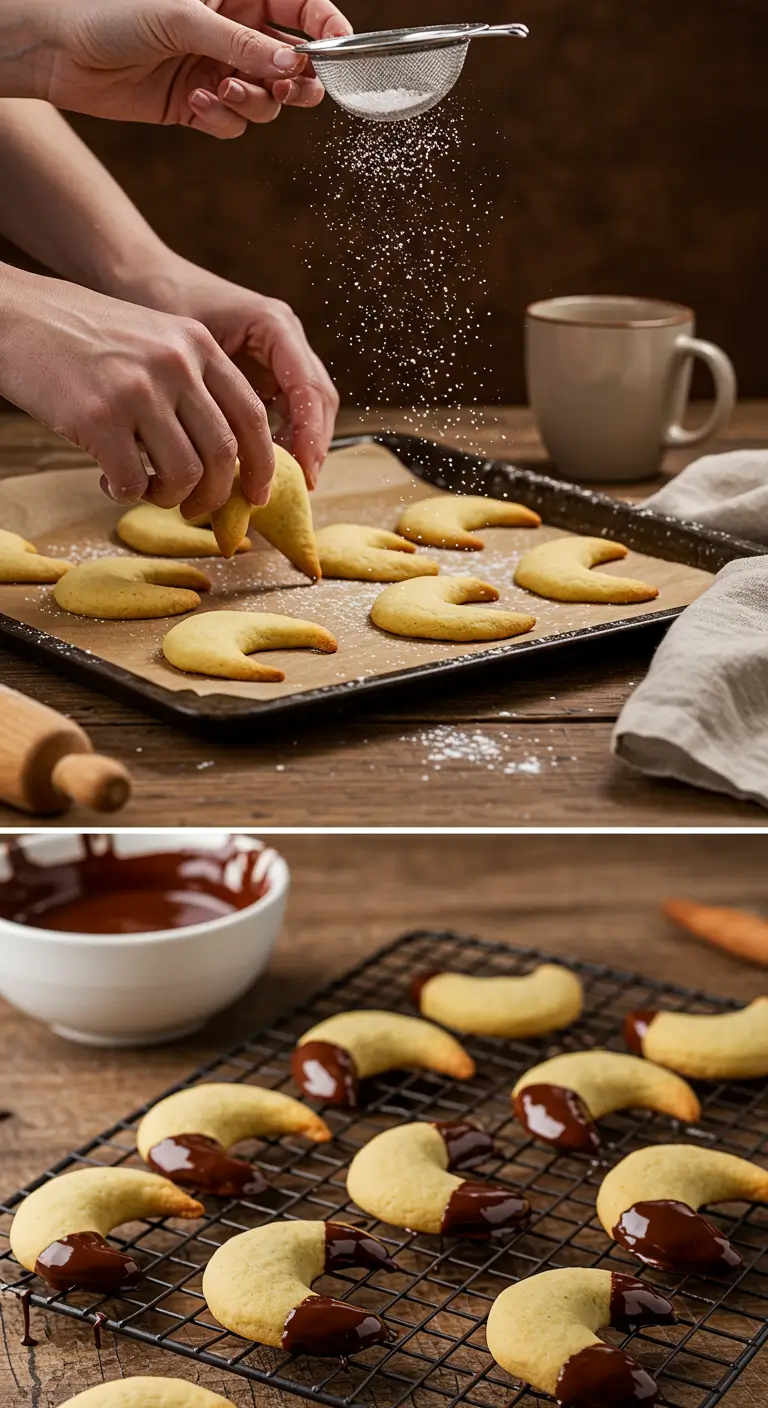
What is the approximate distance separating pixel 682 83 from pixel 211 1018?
89 centimetres

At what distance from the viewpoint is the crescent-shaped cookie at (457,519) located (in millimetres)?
880

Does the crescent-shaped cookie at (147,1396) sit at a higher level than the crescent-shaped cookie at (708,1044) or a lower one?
higher

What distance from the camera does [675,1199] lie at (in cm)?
83

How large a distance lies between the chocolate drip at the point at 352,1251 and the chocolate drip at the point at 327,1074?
17cm

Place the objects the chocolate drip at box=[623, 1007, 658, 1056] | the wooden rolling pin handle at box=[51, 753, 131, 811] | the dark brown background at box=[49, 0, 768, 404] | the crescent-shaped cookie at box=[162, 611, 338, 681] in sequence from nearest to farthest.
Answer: the wooden rolling pin handle at box=[51, 753, 131, 811] < the crescent-shaped cookie at box=[162, 611, 338, 681] < the chocolate drip at box=[623, 1007, 658, 1056] < the dark brown background at box=[49, 0, 768, 404]

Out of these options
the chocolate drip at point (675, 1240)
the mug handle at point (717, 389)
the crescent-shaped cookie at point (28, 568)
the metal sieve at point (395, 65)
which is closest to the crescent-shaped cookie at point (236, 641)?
the crescent-shaped cookie at point (28, 568)

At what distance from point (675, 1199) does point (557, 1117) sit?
0.11 meters

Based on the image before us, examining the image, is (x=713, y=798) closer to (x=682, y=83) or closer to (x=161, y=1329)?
(x=161, y=1329)

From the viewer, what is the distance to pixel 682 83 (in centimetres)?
136

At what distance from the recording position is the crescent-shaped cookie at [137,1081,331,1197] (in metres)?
0.88

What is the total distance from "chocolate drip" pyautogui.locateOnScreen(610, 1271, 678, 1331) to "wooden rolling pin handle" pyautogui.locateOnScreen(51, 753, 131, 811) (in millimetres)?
359

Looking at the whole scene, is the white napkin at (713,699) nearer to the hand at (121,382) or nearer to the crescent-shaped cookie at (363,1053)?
the hand at (121,382)

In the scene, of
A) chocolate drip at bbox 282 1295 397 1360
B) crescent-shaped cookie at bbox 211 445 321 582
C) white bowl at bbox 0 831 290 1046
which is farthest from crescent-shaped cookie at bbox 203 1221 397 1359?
crescent-shaped cookie at bbox 211 445 321 582

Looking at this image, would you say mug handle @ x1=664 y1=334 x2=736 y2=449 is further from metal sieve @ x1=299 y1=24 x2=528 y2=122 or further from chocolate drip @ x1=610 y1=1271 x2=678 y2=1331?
chocolate drip @ x1=610 y1=1271 x2=678 y2=1331
